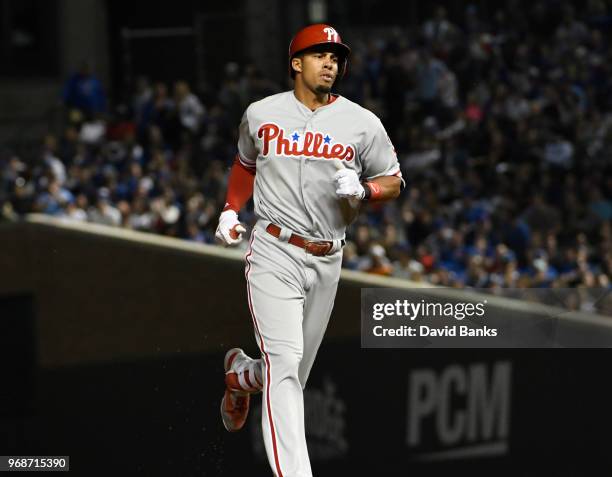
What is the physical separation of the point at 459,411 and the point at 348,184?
2.19m

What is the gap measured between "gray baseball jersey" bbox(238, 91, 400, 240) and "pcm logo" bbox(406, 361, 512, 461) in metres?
1.57

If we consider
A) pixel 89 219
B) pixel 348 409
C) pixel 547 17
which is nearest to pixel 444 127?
pixel 547 17

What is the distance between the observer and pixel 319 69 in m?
6.77

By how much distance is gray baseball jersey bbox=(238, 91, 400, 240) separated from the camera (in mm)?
6770

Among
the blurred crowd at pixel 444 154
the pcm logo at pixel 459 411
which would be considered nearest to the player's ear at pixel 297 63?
the pcm logo at pixel 459 411

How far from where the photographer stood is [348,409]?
852cm

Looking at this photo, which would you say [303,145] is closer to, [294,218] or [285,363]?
[294,218]

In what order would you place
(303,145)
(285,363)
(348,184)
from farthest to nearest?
(303,145) → (285,363) → (348,184)

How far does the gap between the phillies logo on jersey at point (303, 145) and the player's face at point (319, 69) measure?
0.24m

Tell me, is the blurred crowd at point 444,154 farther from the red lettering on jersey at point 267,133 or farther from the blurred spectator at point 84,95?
the red lettering on jersey at point 267,133

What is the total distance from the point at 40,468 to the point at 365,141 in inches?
122

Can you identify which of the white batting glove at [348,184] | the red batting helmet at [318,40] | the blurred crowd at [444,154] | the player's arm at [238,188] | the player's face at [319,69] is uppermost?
the red batting helmet at [318,40]

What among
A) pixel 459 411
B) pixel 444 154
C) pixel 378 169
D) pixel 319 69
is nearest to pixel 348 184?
pixel 378 169

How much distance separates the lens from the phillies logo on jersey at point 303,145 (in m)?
6.77
